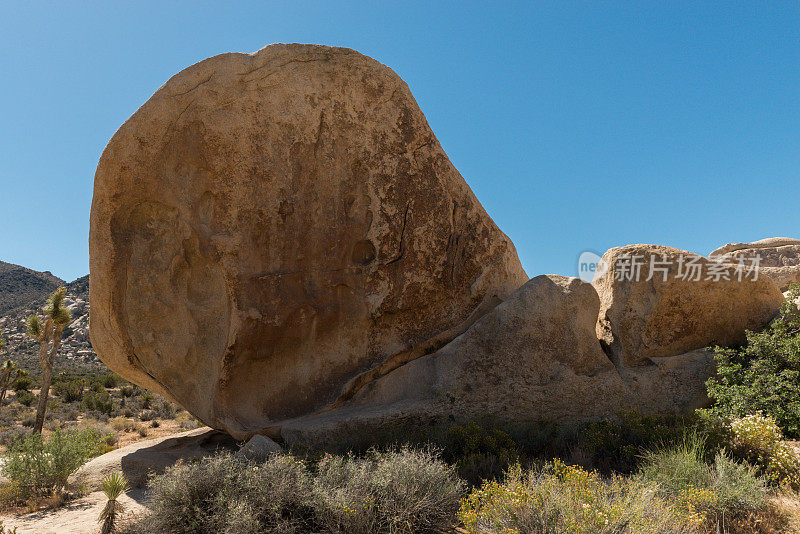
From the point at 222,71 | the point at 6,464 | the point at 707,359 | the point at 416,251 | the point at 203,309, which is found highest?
the point at 222,71

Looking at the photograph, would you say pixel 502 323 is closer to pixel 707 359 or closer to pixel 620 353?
pixel 620 353

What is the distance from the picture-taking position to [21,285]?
48969 mm

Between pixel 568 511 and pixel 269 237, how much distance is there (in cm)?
541

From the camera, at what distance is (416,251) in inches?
318

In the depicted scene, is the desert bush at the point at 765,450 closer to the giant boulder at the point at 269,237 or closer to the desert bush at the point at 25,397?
the giant boulder at the point at 269,237

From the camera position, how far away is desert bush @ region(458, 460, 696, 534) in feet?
12.3

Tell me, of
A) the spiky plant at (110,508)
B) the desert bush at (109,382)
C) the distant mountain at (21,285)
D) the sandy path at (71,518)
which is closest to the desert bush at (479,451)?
the spiky plant at (110,508)

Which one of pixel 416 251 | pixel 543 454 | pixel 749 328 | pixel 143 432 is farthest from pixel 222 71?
pixel 143 432

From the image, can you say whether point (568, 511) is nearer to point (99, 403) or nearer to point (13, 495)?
point (13, 495)

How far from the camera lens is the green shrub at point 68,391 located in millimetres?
22344

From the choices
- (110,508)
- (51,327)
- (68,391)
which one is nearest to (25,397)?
(68,391)

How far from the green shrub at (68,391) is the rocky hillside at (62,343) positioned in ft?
34.1

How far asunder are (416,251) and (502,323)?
179 cm

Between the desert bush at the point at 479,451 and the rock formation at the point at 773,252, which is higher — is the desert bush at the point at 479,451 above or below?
below
